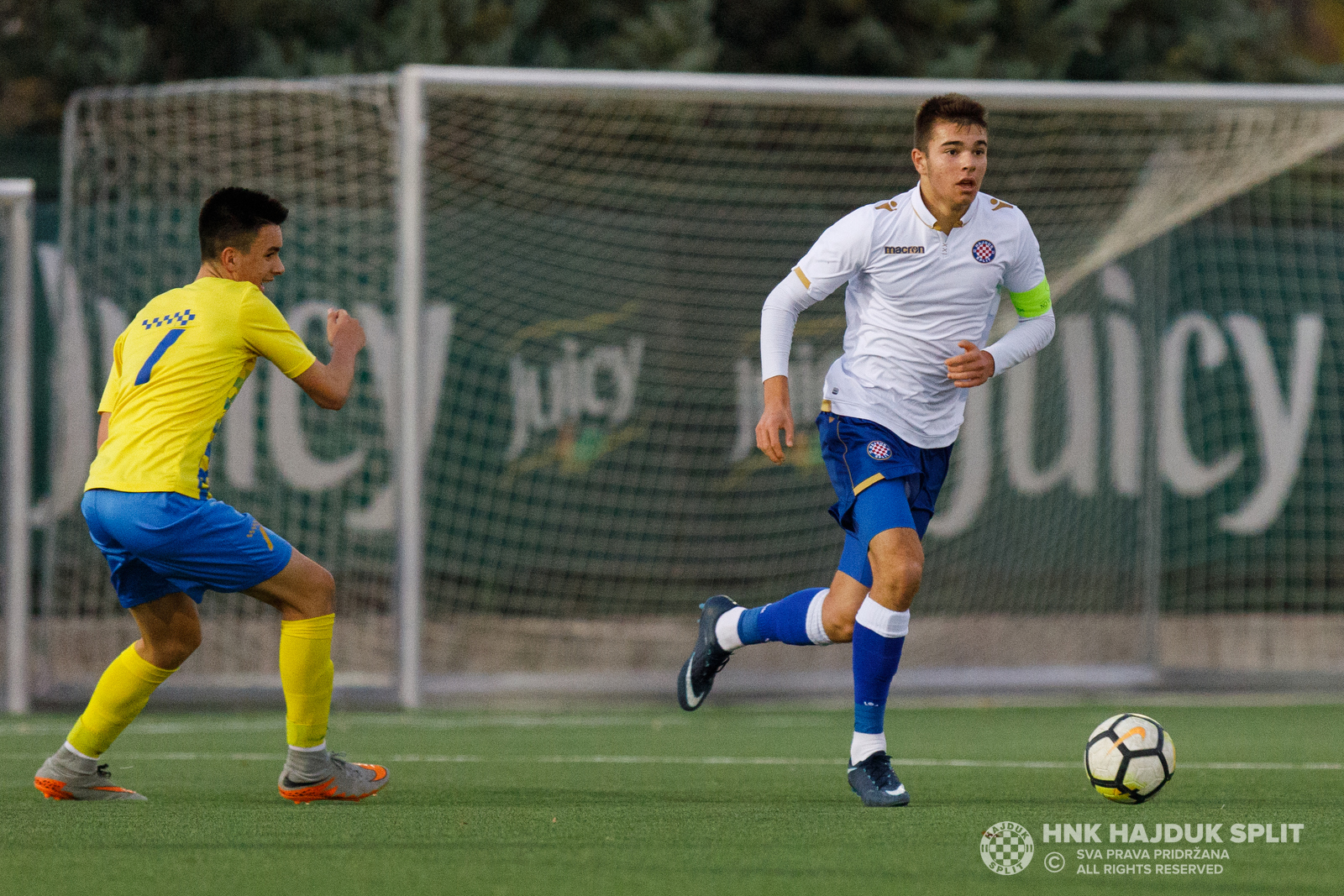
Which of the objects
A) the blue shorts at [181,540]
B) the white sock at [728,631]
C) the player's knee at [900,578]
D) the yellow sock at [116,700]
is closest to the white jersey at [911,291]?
the player's knee at [900,578]

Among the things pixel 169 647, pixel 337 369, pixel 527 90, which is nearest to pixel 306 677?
pixel 169 647

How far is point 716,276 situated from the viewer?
1135 centimetres

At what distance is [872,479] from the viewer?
5078 millimetres

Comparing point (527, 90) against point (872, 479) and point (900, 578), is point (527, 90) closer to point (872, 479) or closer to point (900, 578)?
point (872, 479)

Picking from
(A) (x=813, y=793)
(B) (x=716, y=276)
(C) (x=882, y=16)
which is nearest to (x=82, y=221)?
(B) (x=716, y=276)

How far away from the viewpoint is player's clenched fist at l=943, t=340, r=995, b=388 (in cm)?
501

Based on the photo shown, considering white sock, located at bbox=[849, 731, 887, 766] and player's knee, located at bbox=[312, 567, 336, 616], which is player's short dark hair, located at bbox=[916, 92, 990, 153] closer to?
white sock, located at bbox=[849, 731, 887, 766]

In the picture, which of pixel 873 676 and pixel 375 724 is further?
pixel 375 724

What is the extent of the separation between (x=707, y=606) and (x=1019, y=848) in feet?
6.42

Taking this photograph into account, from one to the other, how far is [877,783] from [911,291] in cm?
146

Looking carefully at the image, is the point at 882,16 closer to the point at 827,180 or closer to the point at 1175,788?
the point at 827,180

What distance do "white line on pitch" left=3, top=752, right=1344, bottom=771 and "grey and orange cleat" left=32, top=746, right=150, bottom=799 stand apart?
4.50ft

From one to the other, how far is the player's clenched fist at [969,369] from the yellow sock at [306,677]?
1908mm

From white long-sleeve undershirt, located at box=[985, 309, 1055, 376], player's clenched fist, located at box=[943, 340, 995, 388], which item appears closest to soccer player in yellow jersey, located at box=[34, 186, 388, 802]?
player's clenched fist, located at box=[943, 340, 995, 388]
